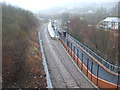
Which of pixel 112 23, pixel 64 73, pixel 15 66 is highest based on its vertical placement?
pixel 112 23

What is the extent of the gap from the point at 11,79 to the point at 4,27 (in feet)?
9.49

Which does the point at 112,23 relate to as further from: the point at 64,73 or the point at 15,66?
the point at 15,66

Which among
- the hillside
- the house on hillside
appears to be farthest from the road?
the house on hillside

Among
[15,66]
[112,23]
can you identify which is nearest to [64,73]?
[15,66]

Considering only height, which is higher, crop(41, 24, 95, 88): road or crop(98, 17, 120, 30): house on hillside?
crop(98, 17, 120, 30): house on hillside

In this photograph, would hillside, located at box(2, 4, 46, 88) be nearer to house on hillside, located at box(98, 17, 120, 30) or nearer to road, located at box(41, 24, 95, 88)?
road, located at box(41, 24, 95, 88)

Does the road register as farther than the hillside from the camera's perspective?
Yes

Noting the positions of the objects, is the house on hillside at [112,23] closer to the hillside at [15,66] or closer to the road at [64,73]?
the road at [64,73]

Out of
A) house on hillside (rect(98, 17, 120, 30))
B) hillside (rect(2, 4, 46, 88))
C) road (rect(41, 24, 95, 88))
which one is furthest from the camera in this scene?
house on hillside (rect(98, 17, 120, 30))

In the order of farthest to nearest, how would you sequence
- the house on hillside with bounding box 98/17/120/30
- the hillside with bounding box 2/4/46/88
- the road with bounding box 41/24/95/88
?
the house on hillside with bounding box 98/17/120/30, the road with bounding box 41/24/95/88, the hillside with bounding box 2/4/46/88

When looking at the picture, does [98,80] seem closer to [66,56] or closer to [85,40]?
[66,56]

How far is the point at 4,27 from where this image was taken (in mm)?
8508

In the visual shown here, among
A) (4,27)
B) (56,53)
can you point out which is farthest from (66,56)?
(4,27)

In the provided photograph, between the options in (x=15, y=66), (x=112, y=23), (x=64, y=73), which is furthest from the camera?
(x=112, y=23)
